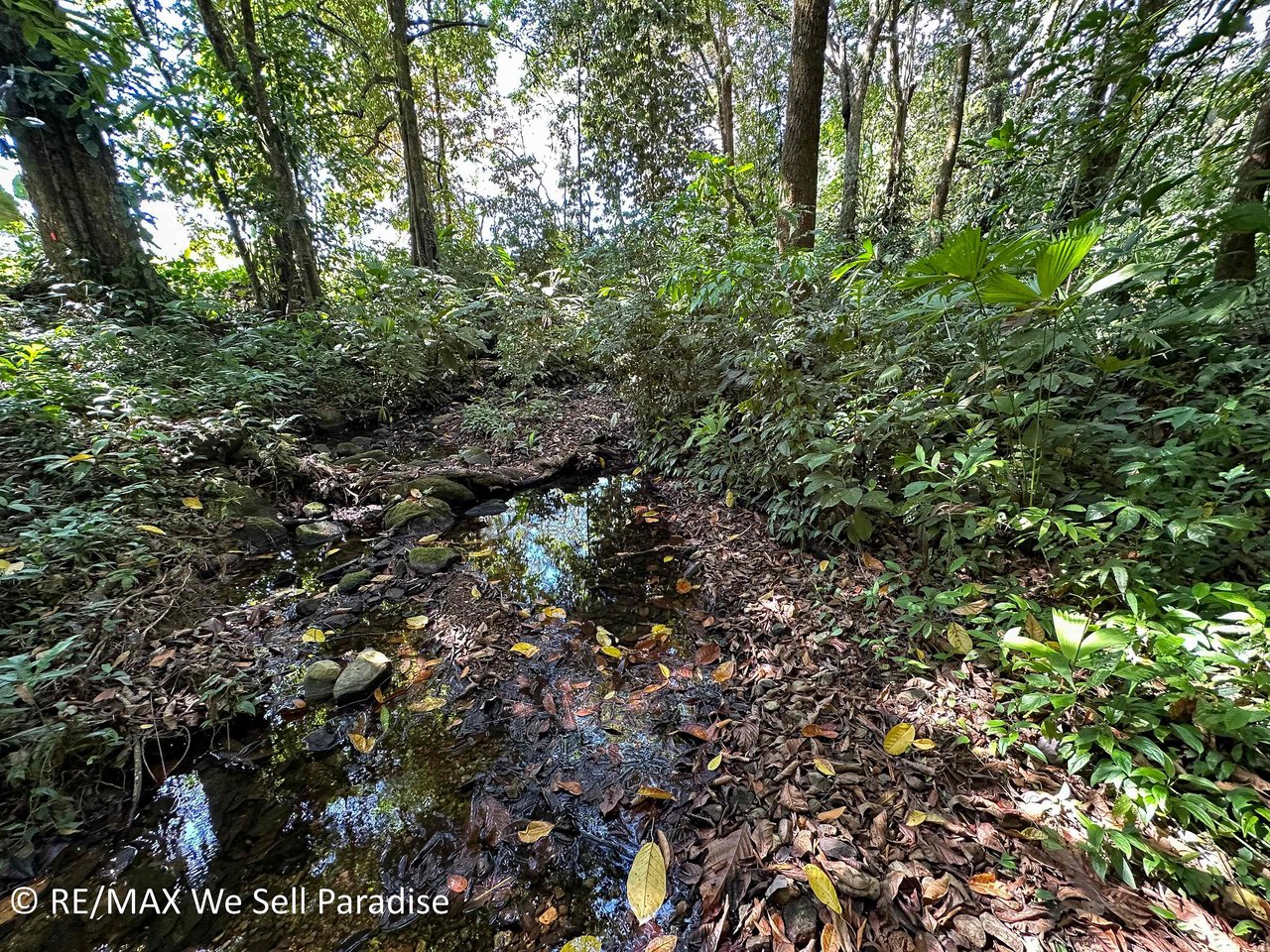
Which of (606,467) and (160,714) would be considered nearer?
(160,714)

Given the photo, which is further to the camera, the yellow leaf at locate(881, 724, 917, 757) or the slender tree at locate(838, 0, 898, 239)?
the slender tree at locate(838, 0, 898, 239)

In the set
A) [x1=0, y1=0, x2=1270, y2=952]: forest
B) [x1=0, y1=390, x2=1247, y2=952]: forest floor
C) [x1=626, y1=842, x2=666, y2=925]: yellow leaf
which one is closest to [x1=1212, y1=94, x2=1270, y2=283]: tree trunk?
[x1=0, y1=0, x2=1270, y2=952]: forest

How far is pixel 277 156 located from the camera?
22.6 feet

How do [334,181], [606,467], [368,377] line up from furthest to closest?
1. [334,181]
2. [368,377]
3. [606,467]

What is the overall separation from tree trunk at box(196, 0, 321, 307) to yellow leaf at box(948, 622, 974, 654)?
8835 mm

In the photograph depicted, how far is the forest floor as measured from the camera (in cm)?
143

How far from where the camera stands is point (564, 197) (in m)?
12.5

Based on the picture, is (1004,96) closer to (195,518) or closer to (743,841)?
(743,841)

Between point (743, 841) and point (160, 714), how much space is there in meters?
2.59

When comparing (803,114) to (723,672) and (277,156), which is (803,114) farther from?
(277,156)

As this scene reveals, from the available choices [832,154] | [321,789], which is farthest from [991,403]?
[832,154]

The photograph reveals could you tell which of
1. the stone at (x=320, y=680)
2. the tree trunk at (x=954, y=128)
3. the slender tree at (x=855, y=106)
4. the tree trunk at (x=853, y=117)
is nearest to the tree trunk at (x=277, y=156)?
the stone at (x=320, y=680)

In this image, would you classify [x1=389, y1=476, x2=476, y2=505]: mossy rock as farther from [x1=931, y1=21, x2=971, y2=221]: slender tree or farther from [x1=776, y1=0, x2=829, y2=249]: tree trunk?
[x1=931, y1=21, x2=971, y2=221]: slender tree

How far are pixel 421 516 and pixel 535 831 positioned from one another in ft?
9.97
